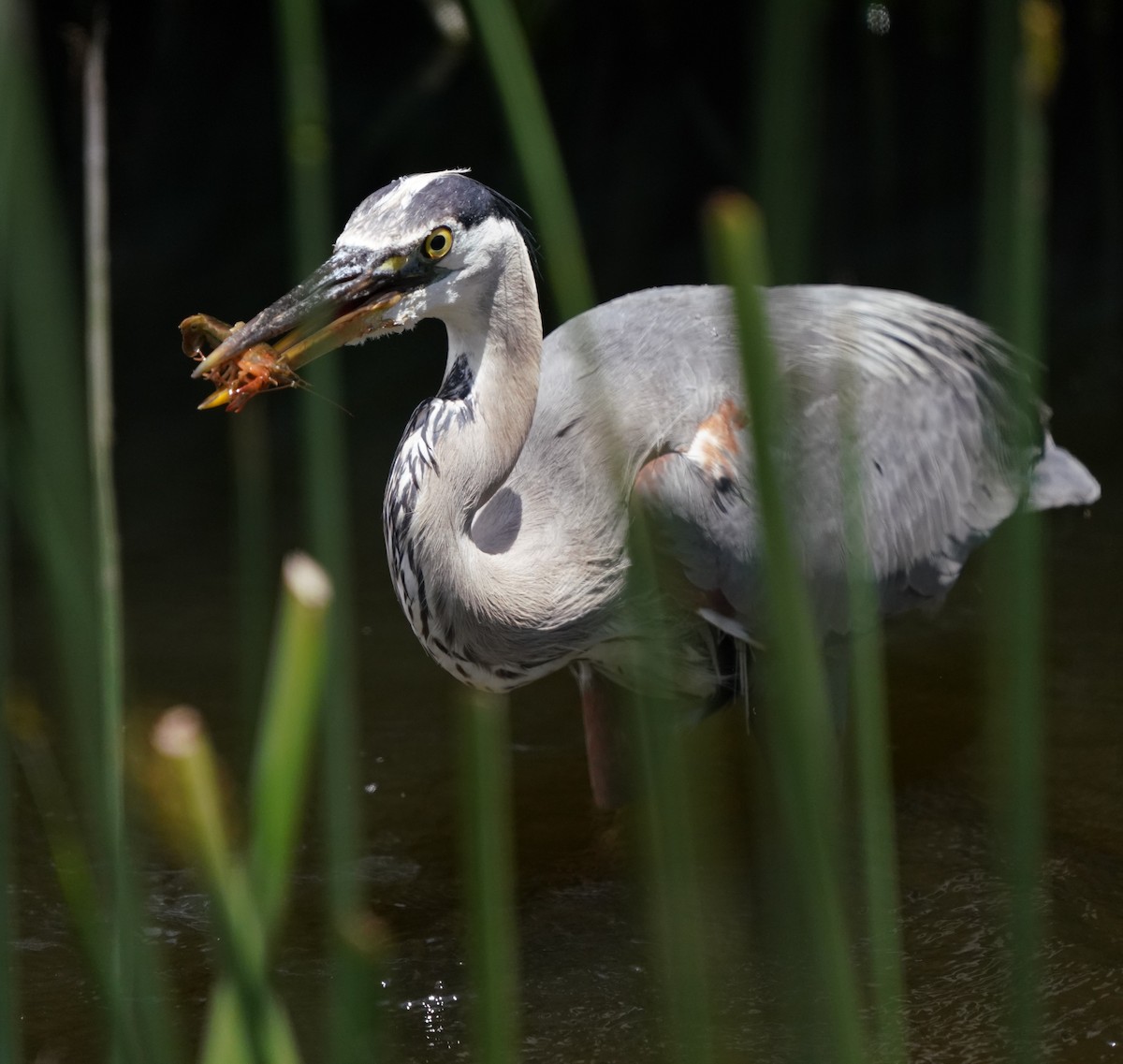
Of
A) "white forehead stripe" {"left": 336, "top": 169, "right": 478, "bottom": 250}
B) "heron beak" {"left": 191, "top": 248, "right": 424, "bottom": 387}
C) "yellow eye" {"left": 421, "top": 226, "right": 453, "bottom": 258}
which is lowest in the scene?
"heron beak" {"left": 191, "top": 248, "right": 424, "bottom": 387}

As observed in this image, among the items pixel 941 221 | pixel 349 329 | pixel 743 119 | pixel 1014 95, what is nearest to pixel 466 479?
pixel 349 329

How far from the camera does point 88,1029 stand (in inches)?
113

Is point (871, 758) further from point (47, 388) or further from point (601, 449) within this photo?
point (601, 449)

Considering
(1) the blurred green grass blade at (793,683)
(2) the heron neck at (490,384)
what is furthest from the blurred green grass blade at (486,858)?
(2) the heron neck at (490,384)

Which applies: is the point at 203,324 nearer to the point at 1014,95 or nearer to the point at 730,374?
the point at 730,374

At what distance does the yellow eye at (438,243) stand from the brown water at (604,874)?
4.38ft

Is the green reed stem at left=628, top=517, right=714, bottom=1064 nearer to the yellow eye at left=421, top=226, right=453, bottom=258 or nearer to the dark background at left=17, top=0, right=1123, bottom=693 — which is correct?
the yellow eye at left=421, top=226, right=453, bottom=258

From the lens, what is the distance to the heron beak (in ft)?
7.84

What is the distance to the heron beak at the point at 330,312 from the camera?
239 centimetres

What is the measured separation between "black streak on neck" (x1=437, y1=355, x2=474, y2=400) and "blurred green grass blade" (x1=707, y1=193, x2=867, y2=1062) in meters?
1.95

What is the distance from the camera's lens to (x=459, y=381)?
9.55ft

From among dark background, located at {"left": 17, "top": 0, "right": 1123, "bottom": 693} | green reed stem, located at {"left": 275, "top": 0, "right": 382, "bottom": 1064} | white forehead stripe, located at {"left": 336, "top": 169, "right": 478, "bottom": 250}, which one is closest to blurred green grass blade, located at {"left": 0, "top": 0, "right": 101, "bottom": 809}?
green reed stem, located at {"left": 275, "top": 0, "right": 382, "bottom": 1064}

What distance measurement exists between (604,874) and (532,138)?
2.77 metres

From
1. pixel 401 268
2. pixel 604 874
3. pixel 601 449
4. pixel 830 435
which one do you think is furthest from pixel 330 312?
pixel 604 874
